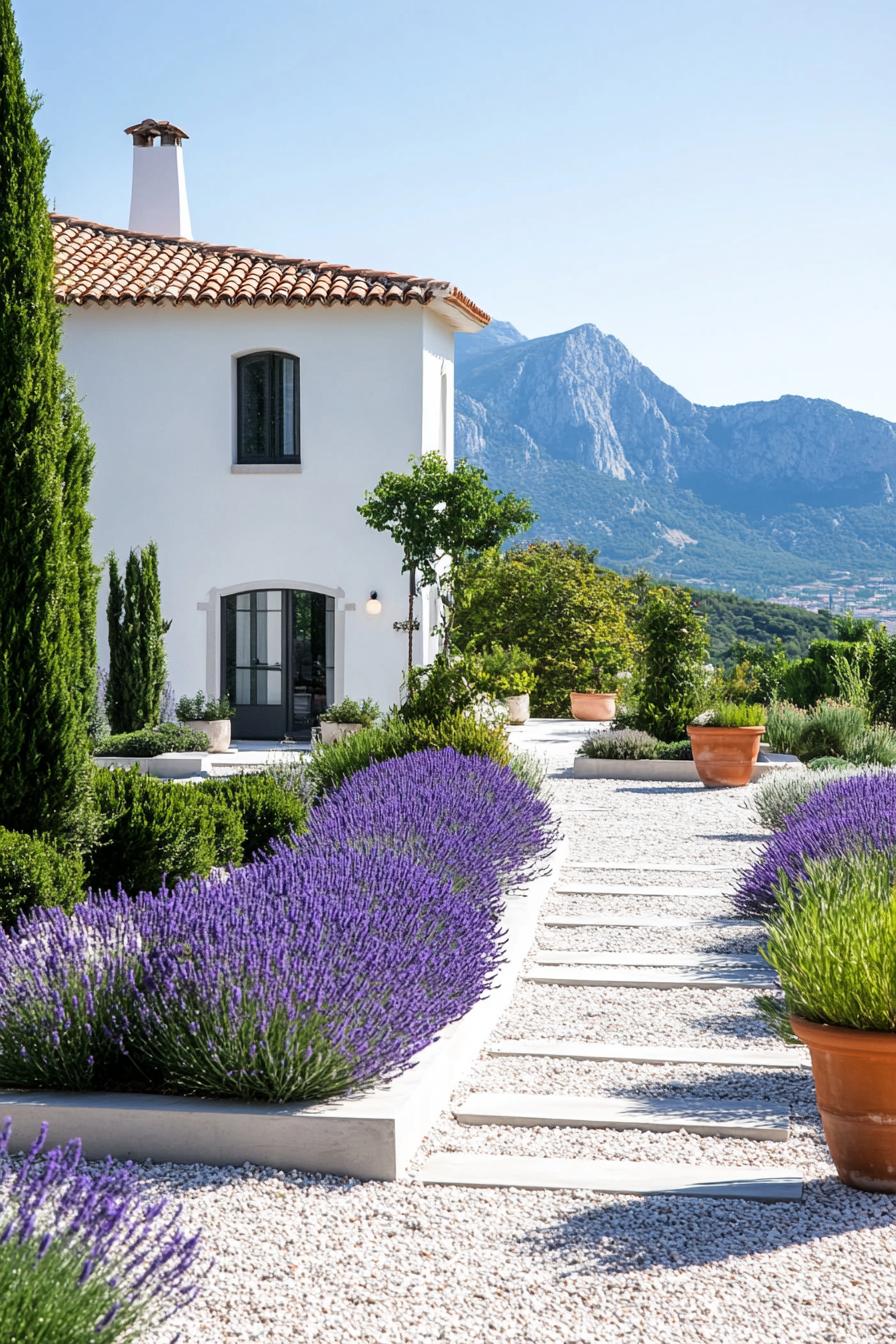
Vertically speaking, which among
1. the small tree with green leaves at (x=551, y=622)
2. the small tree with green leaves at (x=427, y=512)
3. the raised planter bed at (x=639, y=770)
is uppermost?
the small tree with green leaves at (x=427, y=512)

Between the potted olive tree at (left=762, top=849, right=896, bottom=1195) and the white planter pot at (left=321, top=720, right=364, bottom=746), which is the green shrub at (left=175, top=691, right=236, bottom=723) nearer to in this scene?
the white planter pot at (left=321, top=720, right=364, bottom=746)

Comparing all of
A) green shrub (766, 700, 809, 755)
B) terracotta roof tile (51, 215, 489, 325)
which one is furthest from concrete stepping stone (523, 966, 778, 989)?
terracotta roof tile (51, 215, 489, 325)

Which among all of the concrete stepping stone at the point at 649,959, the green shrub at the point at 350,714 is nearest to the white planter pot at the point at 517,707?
the green shrub at the point at 350,714

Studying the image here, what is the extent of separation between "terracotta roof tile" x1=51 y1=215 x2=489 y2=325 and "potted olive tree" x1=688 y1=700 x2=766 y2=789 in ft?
23.0

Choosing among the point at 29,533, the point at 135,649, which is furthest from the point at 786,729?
the point at 29,533

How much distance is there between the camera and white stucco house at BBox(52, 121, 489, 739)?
18.6m

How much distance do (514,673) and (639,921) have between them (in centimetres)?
1600

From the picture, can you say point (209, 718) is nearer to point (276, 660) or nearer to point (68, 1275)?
point (276, 660)

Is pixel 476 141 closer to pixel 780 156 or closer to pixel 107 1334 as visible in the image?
pixel 780 156

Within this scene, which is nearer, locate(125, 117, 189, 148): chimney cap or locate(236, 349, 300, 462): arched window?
locate(236, 349, 300, 462): arched window

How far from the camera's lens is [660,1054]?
5.20m

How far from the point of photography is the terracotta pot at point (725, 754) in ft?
48.0

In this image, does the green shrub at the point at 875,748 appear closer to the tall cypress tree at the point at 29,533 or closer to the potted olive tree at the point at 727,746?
the potted olive tree at the point at 727,746

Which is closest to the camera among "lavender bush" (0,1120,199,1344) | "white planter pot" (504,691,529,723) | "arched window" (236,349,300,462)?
"lavender bush" (0,1120,199,1344)
